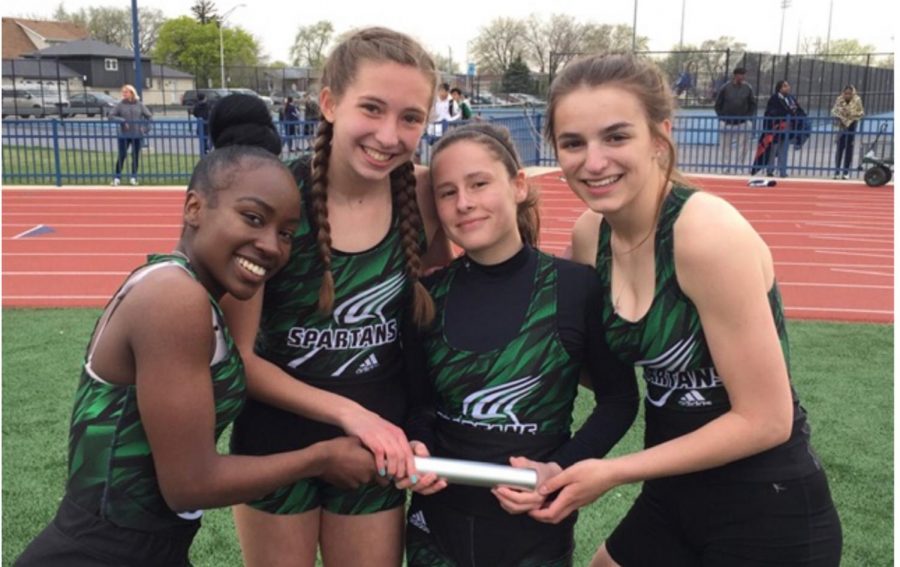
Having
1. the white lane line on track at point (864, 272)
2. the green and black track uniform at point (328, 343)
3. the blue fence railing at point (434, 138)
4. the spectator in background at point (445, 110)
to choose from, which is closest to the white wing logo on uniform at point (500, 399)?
the green and black track uniform at point (328, 343)

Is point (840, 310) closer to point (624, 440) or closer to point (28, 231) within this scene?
point (624, 440)

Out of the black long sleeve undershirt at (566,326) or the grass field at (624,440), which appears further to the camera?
the grass field at (624,440)

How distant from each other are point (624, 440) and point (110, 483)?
3.51m

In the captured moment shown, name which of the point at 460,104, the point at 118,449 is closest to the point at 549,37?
the point at 460,104

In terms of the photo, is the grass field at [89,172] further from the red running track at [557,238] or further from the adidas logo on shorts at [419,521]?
the adidas logo on shorts at [419,521]

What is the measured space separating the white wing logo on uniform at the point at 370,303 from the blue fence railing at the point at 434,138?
14.6m

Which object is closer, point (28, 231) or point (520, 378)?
point (520, 378)

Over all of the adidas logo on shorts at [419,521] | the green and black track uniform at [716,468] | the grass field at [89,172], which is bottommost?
the grass field at [89,172]

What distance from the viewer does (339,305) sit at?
231cm

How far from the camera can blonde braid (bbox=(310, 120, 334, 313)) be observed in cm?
227

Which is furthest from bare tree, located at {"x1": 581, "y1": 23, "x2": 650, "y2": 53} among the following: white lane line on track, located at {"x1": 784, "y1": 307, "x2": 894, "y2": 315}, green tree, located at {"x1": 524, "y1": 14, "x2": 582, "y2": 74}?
white lane line on track, located at {"x1": 784, "y1": 307, "x2": 894, "y2": 315}

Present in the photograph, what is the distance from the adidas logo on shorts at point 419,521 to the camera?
2336 mm

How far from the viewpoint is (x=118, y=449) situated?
5.91ft

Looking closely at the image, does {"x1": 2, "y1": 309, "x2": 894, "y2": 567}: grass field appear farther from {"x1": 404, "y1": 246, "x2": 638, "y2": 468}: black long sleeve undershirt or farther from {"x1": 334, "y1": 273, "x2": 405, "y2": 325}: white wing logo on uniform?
{"x1": 334, "y1": 273, "x2": 405, "y2": 325}: white wing logo on uniform
